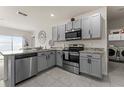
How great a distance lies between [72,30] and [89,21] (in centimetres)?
80

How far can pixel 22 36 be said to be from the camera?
7.60 meters

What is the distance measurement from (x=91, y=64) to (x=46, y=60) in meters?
1.81

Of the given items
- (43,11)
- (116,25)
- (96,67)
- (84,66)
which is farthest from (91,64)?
(116,25)

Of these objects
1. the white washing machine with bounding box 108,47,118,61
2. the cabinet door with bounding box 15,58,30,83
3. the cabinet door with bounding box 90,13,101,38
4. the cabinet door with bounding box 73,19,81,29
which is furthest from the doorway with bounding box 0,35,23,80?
the white washing machine with bounding box 108,47,118,61

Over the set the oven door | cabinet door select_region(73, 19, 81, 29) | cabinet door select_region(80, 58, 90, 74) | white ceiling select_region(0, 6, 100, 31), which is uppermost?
white ceiling select_region(0, 6, 100, 31)

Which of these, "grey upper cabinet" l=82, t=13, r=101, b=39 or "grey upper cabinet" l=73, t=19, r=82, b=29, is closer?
"grey upper cabinet" l=82, t=13, r=101, b=39

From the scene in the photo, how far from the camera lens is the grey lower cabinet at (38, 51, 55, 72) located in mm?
3139

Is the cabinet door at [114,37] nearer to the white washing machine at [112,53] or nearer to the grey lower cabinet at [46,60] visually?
the white washing machine at [112,53]

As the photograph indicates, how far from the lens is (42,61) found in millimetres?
3238

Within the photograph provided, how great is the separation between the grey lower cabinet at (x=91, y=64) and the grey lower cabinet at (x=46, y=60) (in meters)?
1.45

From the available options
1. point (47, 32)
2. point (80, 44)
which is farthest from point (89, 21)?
point (47, 32)

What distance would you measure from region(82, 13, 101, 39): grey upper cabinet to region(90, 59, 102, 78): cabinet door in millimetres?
888

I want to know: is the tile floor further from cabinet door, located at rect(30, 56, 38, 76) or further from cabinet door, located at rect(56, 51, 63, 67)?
cabinet door, located at rect(56, 51, 63, 67)

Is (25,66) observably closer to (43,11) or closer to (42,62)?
(42,62)
